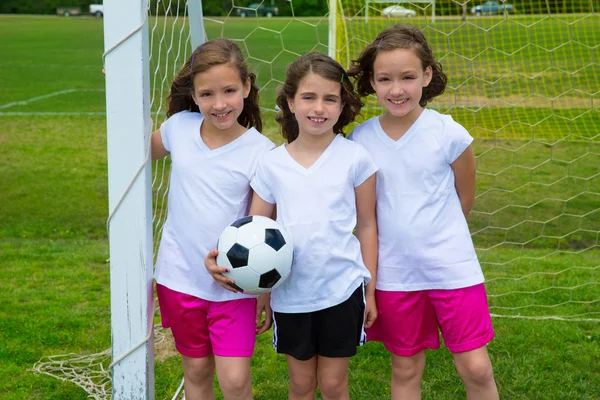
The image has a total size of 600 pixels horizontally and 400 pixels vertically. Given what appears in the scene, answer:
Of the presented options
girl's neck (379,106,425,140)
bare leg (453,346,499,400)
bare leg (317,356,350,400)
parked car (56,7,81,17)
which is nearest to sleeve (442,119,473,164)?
girl's neck (379,106,425,140)

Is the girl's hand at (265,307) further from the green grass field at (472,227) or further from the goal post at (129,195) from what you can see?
the green grass field at (472,227)

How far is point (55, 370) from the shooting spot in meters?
3.64

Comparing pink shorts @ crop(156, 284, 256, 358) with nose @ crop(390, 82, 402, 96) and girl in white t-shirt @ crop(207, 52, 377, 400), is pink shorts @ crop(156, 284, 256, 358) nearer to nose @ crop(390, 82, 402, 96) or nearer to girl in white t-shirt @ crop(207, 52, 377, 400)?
girl in white t-shirt @ crop(207, 52, 377, 400)

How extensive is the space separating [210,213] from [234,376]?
0.56 m

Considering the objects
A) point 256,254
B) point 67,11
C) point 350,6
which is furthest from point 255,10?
point 67,11

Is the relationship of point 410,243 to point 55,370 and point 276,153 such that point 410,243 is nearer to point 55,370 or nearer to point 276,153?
point 276,153

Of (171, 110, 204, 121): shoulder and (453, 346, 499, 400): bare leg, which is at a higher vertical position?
(171, 110, 204, 121): shoulder

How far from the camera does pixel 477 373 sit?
262 centimetres

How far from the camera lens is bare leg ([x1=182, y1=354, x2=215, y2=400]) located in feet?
8.89

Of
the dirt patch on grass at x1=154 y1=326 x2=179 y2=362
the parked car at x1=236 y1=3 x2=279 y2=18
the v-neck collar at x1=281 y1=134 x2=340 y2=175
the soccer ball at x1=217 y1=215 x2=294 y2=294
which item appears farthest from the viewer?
the parked car at x1=236 y1=3 x2=279 y2=18

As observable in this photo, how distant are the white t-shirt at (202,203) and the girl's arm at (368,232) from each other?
15.0 inches

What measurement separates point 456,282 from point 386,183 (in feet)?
1.37

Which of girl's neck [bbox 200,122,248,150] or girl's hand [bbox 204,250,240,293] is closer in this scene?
girl's hand [bbox 204,250,240,293]

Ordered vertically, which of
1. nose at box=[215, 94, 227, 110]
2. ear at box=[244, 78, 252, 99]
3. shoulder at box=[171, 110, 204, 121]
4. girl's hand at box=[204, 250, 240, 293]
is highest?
ear at box=[244, 78, 252, 99]
